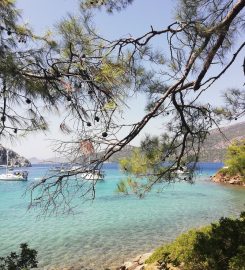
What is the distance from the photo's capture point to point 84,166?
3.58 m

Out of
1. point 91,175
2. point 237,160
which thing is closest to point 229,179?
point 237,160

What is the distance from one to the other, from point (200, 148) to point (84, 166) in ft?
5.74

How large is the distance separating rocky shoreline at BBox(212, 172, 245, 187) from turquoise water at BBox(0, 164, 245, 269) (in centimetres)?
1358

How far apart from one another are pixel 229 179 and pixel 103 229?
2721 cm

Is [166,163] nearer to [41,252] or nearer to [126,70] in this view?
[126,70]

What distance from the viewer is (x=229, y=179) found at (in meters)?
38.3

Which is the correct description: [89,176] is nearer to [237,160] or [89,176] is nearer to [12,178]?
[237,160]

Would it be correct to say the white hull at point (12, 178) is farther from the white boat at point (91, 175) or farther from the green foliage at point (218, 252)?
the white boat at point (91, 175)

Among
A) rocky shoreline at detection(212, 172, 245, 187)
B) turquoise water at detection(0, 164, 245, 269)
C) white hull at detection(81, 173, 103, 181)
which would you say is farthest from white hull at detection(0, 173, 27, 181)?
white hull at detection(81, 173, 103, 181)

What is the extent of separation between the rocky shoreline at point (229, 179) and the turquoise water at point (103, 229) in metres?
13.6

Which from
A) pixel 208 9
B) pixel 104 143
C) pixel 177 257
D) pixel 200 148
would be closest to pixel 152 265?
pixel 177 257

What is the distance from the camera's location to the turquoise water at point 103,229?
1019cm

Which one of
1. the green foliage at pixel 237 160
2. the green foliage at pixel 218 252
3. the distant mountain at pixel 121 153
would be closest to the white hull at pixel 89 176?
the distant mountain at pixel 121 153

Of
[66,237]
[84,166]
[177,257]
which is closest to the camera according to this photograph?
[84,166]
